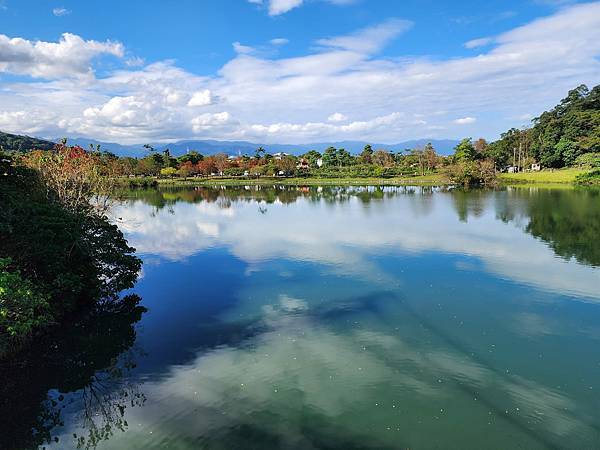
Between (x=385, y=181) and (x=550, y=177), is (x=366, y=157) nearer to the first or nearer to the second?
(x=385, y=181)

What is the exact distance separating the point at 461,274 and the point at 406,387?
39.1 feet

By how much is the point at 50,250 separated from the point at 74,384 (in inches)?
193

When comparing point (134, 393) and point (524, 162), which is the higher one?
point (524, 162)

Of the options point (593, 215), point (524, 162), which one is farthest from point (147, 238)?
point (524, 162)

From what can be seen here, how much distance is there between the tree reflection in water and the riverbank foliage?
1.00 metres

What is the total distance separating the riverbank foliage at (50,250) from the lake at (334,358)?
1.38 m

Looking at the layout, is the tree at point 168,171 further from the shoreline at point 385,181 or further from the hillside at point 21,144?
the hillside at point 21,144

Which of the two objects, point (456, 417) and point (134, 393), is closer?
point (456, 417)

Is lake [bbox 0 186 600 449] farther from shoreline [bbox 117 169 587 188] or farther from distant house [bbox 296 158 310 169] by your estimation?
distant house [bbox 296 158 310 169]

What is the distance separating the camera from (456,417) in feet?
32.1

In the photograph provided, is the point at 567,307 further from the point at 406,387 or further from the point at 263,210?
the point at 263,210

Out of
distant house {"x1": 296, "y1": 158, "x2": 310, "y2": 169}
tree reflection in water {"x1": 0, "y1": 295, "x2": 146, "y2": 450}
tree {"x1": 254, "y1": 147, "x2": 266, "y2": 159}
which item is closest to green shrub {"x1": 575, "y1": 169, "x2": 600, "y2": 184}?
tree reflection in water {"x1": 0, "y1": 295, "x2": 146, "y2": 450}

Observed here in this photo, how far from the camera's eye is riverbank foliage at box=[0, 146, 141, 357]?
40.0 ft

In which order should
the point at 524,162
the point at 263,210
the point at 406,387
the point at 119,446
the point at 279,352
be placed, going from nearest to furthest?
the point at 119,446
the point at 406,387
the point at 279,352
the point at 263,210
the point at 524,162
